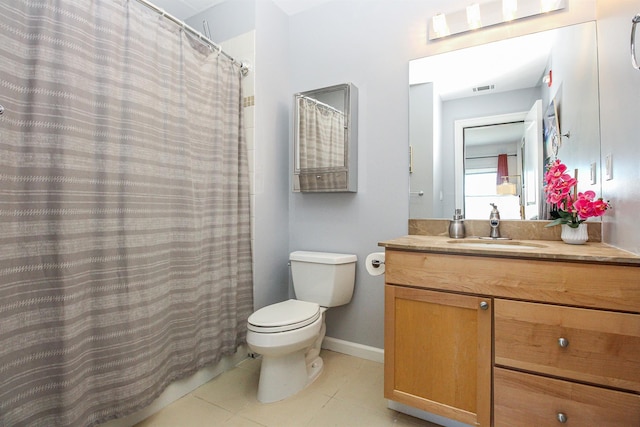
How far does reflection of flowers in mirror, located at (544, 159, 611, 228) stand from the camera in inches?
49.8

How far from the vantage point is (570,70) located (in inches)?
59.2

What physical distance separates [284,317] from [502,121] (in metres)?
1.62

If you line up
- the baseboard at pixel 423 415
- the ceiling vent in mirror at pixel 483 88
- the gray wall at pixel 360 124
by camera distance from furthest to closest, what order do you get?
the gray wall at pixel 360 124, the ceiling vent in mirror at pixel 483 88, the baseboard at pixel 423 415

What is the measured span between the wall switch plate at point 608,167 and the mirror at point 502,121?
0.25 ft

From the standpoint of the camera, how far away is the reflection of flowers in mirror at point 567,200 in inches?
49.8

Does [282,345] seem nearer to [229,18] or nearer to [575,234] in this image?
[575,234]

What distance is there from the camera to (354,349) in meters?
2.03

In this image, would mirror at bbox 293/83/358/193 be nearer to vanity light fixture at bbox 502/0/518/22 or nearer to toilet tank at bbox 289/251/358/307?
toilet tank at bbox 289/251/358/307

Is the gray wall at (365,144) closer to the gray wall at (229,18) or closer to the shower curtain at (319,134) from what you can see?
the shower curtain at (319,134)

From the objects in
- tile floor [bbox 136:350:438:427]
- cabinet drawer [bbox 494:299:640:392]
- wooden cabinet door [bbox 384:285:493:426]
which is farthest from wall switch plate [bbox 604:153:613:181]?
tile floor [bbox 136:350:438:427]

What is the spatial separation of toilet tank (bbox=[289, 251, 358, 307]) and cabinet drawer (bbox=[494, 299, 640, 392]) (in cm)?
93

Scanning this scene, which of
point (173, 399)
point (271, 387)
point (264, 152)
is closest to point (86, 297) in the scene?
point (173, 399)

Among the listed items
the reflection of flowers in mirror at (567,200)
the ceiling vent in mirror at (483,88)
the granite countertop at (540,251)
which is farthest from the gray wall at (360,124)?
the reflection of flowers in mirror at (567,200)

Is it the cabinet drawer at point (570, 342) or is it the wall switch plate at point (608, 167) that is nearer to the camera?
the cabinet drawer at point (570, 342)
